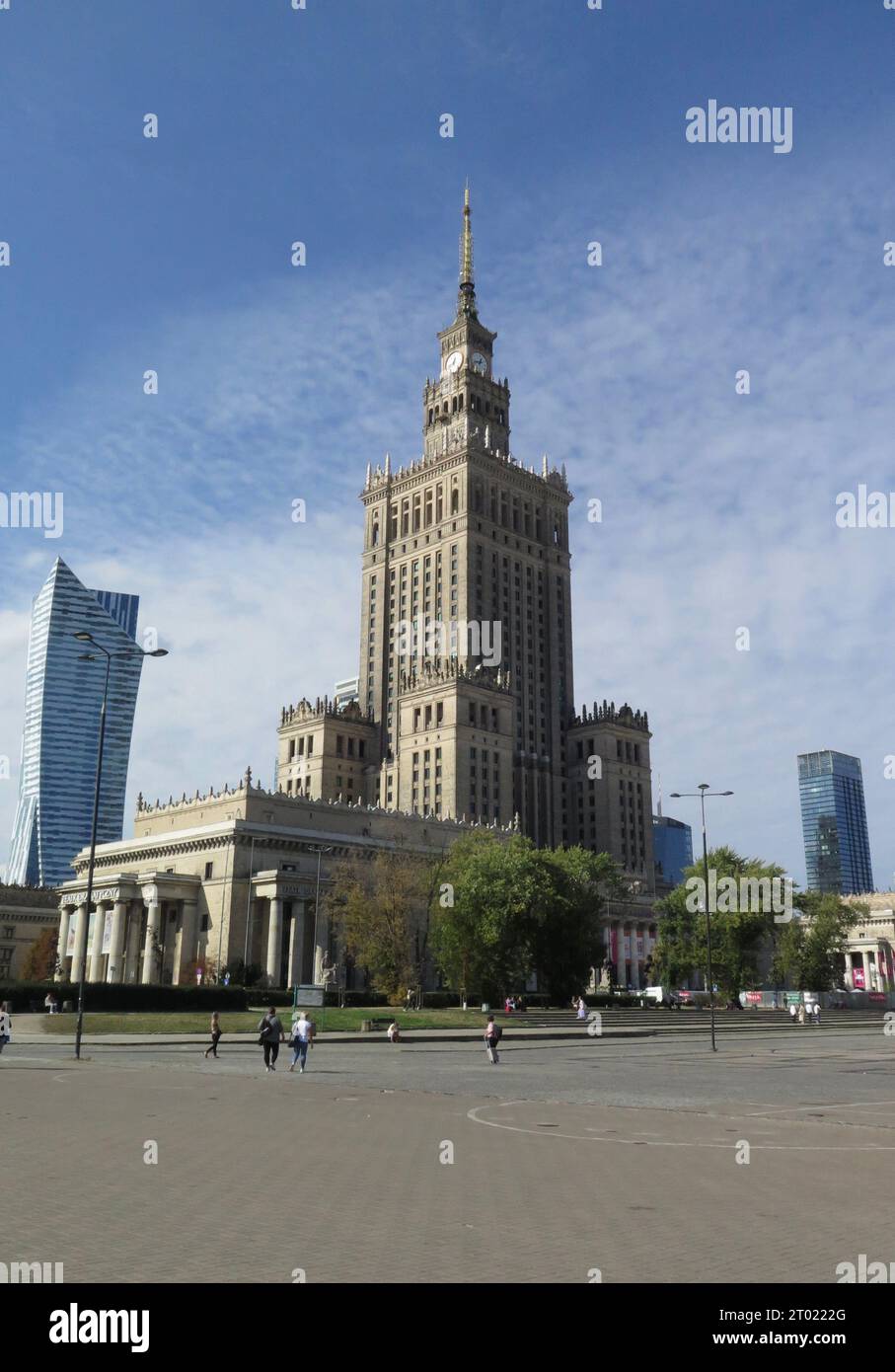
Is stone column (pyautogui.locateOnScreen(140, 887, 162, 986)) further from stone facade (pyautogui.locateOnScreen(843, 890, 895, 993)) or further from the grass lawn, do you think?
stone facade (pyautogui.locateOnScreen(843, 890, 895, 993))

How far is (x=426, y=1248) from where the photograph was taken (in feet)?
33.3

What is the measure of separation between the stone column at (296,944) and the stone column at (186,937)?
10.5 m

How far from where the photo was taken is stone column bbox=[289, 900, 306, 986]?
102m

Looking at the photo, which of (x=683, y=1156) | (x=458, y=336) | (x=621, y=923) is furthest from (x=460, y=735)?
(x=683, y=1156)

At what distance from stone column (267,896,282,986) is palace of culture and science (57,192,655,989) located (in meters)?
7.89

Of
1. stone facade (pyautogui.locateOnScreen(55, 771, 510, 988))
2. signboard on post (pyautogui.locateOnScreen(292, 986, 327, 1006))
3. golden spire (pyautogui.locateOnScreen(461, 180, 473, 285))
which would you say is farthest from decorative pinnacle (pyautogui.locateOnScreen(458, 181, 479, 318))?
signboard on post (pyautogui.locateOnScreen(292, 986, 327, 1006))

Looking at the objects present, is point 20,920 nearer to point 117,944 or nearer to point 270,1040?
point 117,944

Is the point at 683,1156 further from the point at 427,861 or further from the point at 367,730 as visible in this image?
the point at 367,730

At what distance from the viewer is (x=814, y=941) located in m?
114

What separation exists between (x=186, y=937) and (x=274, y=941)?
Result: 1161cm

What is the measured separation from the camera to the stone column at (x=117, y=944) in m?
106

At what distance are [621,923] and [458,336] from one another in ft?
319

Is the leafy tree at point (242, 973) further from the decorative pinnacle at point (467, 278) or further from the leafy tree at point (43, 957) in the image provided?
the decorative pinnacle at point (467, 278)
